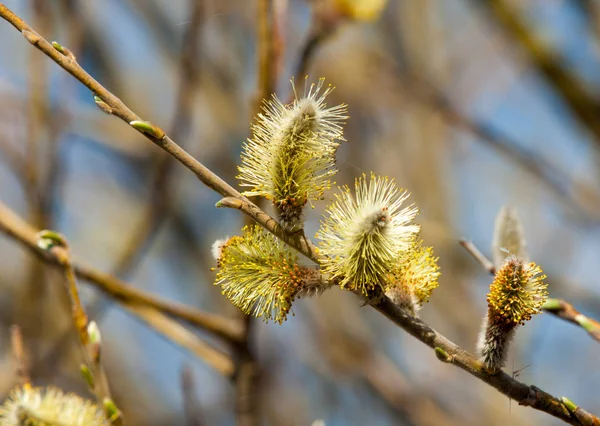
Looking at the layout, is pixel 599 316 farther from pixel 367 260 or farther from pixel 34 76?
pixel 34 76

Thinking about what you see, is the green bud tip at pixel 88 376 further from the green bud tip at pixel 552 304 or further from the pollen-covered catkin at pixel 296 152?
the green bud tip at pixel 552 304

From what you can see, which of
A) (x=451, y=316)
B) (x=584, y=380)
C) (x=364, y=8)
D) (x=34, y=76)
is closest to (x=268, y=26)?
(x=364, y=8)

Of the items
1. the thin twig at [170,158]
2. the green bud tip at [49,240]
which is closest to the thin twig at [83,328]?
the green bud tip at [49,240]

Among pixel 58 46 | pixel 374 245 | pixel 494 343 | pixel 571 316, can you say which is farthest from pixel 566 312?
pixel 58 46

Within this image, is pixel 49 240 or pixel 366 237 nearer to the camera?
pixel 366 237

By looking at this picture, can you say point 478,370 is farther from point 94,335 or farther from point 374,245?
point 94,335

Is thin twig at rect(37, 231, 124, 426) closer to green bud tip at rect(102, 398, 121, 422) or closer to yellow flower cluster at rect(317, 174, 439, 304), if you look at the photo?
green bud tip at rect(102, 398, 121, 422)
